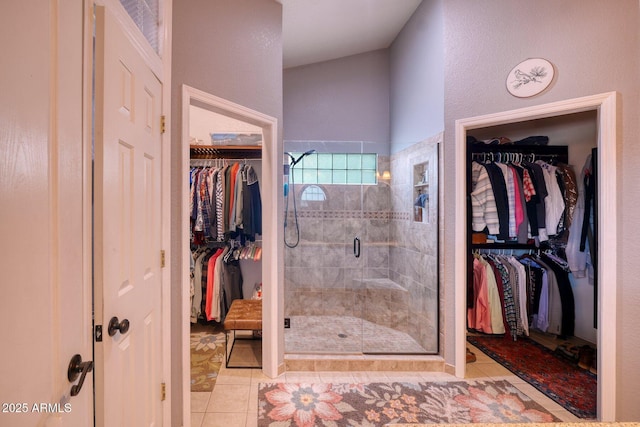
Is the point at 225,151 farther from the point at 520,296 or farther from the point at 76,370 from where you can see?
the point at 520,296

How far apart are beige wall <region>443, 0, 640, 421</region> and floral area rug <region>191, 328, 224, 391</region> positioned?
2.84m

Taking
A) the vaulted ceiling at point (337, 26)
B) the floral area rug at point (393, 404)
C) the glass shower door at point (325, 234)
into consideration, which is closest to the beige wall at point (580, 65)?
the floral area rug at point (393, 404)

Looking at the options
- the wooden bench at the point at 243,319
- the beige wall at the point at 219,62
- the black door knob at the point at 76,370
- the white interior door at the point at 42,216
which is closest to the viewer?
the white interior door at the point at 42,216

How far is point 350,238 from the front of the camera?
11.0 ft

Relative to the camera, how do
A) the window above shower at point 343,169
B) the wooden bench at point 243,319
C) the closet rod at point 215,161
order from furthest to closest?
the window above shower at point 343,169 < the closet rod at point 215,161 < the wooden bench at point 243,319

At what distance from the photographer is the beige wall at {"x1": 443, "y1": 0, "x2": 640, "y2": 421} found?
5.65ft

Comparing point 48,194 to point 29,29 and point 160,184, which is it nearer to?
point 29,29

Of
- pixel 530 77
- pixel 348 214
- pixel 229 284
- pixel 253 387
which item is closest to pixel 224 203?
pixel 229 284

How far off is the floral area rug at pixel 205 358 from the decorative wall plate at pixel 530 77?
3.23 m

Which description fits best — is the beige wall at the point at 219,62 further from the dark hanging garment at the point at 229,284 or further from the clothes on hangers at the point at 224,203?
the dark hanging garment at the point at 229,284

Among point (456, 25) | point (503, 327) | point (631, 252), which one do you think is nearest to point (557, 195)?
point (631, 252)

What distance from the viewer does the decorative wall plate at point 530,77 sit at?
76.9 inches

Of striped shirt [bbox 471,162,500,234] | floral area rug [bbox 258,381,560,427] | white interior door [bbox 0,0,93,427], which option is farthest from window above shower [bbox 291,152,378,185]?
white interior door [bbox 0,0,93,427]

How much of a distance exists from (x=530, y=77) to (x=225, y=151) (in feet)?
9.28
